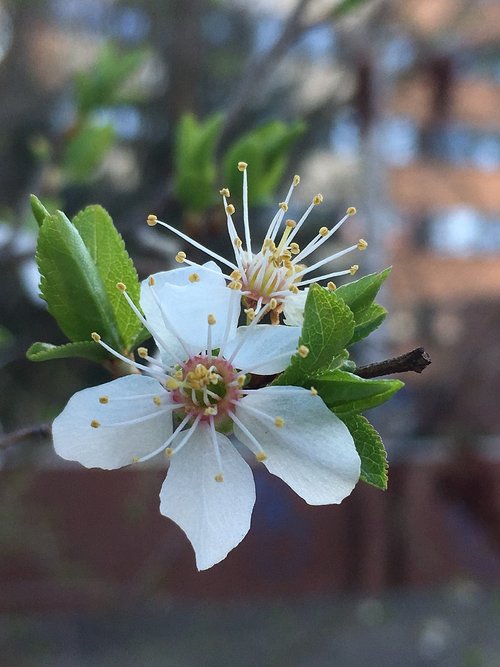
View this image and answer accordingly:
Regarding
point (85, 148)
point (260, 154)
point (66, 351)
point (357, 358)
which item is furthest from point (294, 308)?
point (357, 358)

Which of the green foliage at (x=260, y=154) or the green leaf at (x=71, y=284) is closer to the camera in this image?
the green leaf at (x=71, y=284)

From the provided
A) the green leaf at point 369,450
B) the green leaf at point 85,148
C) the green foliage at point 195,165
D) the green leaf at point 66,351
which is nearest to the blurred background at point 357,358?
the green leaf at point 85,148

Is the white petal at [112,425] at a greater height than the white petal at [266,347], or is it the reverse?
the white petal at [266,347]

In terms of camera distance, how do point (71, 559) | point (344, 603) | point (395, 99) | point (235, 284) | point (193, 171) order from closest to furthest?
1. point (235, 284)
2. point (193, 171)
3. point (71, 559)
4. point (344, 603)
5. point (395, 99)

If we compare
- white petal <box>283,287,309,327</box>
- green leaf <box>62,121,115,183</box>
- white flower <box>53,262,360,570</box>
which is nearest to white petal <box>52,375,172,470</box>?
white flower <box>53,262,360,570</box>

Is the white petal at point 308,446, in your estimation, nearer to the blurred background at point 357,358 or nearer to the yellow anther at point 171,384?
the yellow anther at point 171,384

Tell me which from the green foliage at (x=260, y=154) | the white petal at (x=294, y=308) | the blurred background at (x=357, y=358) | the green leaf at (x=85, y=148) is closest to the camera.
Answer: the white petal at (x=294, y=308)

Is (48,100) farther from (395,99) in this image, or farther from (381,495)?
(381,495)

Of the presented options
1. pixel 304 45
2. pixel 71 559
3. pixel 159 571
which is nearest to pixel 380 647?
pixel 159 571
